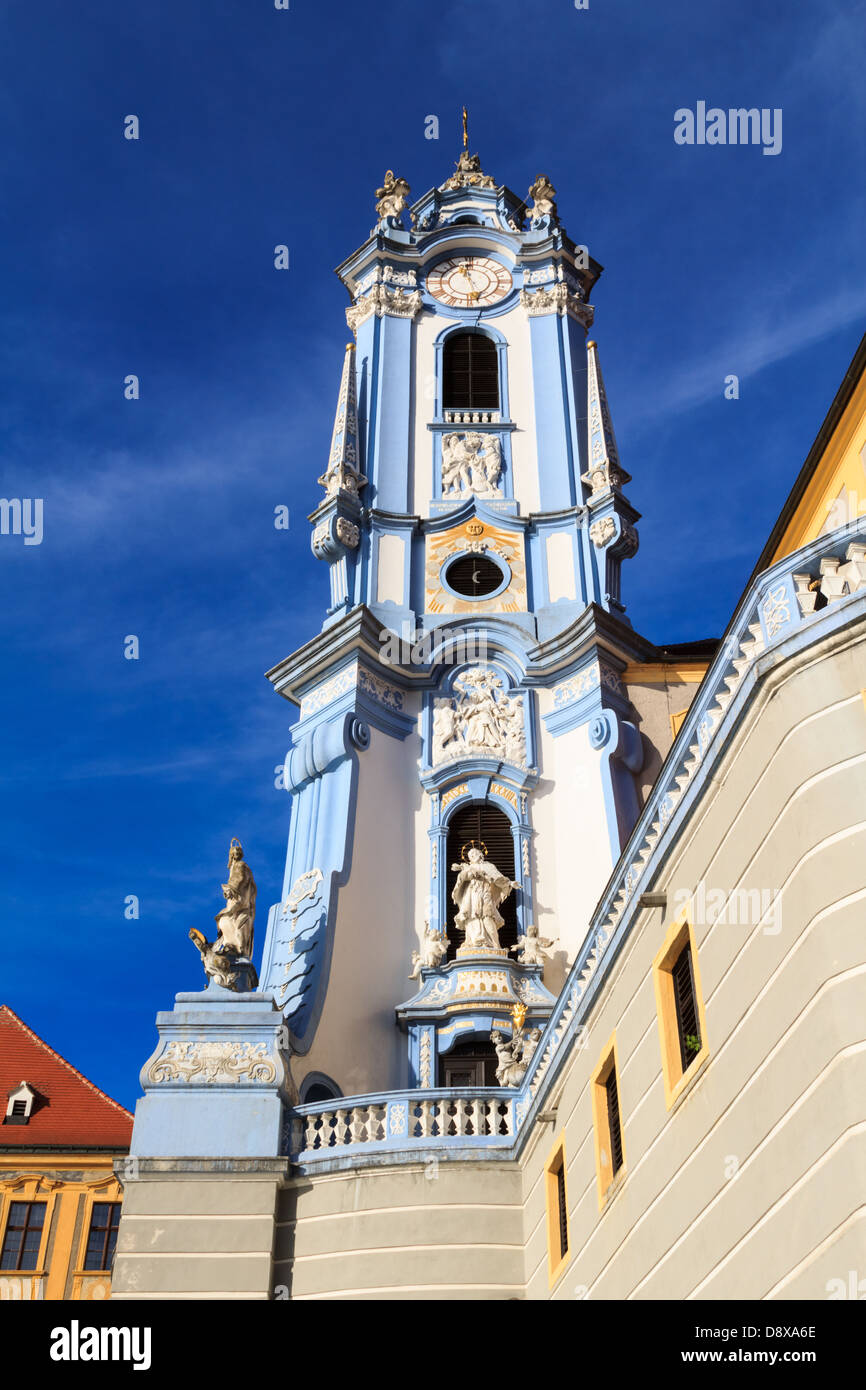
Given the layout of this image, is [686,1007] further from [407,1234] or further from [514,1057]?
[514,1057]

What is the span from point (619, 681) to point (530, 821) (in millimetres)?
3370

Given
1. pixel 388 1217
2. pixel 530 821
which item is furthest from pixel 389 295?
pixel 388 1217

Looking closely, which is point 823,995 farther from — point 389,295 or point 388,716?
point 389,295

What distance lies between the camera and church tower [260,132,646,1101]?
22703 mm

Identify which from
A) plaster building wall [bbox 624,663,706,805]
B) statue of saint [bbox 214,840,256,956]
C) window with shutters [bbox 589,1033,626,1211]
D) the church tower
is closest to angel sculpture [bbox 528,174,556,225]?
the church tower

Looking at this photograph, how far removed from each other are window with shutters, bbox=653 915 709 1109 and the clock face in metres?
25.8

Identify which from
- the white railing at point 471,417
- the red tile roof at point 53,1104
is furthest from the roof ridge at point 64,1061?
the white railing at point 471,417

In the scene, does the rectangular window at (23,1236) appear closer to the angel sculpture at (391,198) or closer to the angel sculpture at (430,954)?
the angel sculpture at (430,954)

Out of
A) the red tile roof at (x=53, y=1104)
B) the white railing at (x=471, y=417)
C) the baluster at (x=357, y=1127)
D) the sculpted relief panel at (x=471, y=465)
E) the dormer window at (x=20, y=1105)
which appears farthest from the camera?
the white railing at (x=471, y=417)

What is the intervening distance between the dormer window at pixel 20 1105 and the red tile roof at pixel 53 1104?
0.43 feet

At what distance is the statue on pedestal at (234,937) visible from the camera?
813 inches

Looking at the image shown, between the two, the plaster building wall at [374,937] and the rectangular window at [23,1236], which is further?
the rectangular window at [23,1236]

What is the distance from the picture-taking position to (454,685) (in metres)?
27.1

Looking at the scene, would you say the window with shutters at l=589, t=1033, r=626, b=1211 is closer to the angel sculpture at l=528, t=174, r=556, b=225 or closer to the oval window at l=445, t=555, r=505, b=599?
the oval window at l=445, t=555, r=505, b=599
